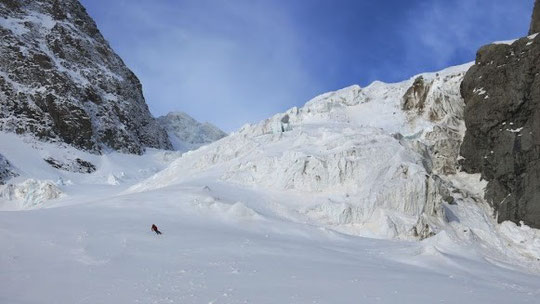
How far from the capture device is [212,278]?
12.7 metres

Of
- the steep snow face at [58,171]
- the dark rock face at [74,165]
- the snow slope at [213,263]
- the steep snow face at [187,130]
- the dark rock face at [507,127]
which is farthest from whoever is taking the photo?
the steep snow face at [187,130]

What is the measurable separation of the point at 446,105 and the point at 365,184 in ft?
57.4

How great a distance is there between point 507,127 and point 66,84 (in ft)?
251

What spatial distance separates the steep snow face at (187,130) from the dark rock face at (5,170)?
56922mm

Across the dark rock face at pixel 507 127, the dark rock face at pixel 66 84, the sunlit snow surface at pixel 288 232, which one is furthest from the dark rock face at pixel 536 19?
the dark rock face at pixel 66 84

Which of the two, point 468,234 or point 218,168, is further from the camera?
point 218,168

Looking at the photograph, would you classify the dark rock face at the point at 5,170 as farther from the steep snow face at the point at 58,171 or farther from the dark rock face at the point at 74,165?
the dark rock face at the point at 74,165

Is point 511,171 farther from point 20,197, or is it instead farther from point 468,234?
point 20,197

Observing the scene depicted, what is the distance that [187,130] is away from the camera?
133 meters

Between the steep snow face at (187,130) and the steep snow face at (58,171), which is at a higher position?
the steep snow face at (187,130)

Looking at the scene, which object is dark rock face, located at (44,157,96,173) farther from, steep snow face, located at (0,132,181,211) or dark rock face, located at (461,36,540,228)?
dark rock face, located at (461,36,540,228)

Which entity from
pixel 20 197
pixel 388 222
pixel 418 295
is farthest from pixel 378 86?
pixel 418 295

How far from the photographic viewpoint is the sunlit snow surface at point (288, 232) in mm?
11961

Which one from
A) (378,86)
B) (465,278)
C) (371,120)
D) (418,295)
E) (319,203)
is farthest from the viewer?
(378,86)
